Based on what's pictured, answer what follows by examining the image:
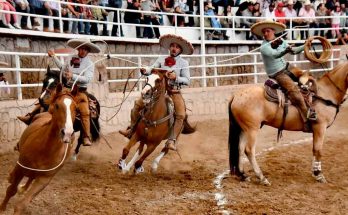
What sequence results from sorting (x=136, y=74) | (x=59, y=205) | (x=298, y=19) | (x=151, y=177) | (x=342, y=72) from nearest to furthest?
(x=59, y=205) < (x=151, y=177) < (x=342, y=72) < (x=136, y=74) < (x=298, y=19)

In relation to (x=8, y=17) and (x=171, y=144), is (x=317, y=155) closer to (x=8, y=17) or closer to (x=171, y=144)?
(x=171, y=144)

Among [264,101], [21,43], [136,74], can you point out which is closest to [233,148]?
[264,101]

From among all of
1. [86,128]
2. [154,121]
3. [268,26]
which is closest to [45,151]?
[86,128]

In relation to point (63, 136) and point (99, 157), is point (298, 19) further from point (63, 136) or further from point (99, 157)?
point (63, 136)

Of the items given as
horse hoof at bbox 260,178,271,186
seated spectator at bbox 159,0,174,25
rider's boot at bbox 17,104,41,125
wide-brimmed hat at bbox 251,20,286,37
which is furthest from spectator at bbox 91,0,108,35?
horse hoof at bbox 260,178,271,186

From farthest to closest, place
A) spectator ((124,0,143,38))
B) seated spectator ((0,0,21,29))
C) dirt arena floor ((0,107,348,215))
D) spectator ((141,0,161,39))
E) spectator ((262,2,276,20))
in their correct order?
spectator ((262,2,276,20))
spectator ((141,0,161,39))
spectator ((124,0,143,38))
seated spectator ((0,0,21,29))
dirt arena floor ((0,107,348,215))

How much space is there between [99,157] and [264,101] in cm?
346

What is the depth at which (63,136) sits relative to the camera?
18.9 ft

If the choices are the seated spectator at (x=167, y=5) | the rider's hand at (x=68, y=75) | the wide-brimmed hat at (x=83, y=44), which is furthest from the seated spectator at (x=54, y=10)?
the rider's hand at (x=68, y=75)

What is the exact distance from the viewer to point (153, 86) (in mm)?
8148

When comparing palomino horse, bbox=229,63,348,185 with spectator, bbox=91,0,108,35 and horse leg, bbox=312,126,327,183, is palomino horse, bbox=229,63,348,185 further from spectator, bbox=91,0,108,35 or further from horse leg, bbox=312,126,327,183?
spectator, bbox=91,0,108,35

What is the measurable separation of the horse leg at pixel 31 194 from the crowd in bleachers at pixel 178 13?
740 centimetres

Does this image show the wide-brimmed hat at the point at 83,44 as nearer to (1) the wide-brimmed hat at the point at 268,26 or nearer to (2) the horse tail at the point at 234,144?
(2) the horse tail at the point at 234,144

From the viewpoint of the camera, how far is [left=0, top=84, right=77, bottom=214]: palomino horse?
19.5ft
